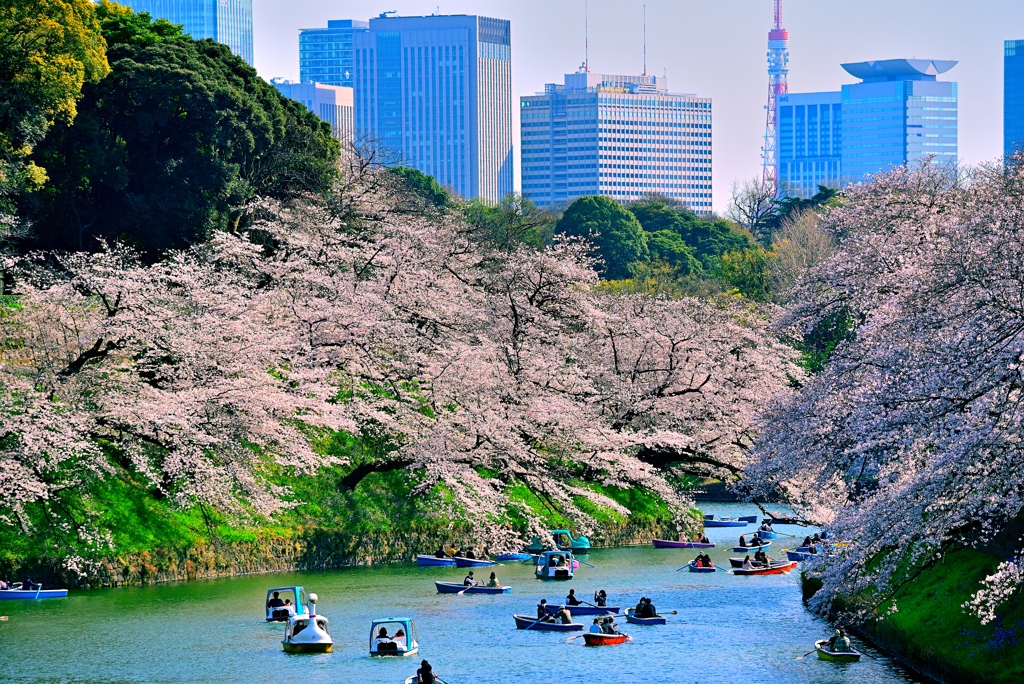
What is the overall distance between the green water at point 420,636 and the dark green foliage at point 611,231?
2752 inches

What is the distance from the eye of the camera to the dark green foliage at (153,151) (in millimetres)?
54875

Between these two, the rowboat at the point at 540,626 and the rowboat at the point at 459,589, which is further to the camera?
the rowboat at the point at 459,589

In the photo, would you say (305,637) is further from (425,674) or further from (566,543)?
(566,543)

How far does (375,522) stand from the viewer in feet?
159

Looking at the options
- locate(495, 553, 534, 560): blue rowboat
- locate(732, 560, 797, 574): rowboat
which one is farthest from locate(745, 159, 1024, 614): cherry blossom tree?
locate(495, 553, 534, 560): blue rowboat

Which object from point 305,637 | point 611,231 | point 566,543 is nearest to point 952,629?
point 305,637

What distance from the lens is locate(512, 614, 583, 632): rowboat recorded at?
1420 inches

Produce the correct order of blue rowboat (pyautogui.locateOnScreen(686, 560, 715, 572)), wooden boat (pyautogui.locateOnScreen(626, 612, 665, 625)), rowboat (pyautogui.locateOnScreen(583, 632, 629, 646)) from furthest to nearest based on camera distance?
Answer: 1. blue rowboat (pyautogui.locateOnScreen(686, 560, 715, 572))
2. wooden boat (pyautogui.locateOnScreen(626, 612, 665, 625))
3. rowboat (pyautogui.locateOnScreen(583, 632, 629, 646))

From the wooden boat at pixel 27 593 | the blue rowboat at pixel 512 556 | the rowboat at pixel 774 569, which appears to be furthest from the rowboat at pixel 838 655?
the wooden boat at pixel 27 593

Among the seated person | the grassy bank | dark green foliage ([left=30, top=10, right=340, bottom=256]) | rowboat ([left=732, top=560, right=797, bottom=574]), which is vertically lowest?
rowboat ([left=732, top=560, right=797, bottom=574])

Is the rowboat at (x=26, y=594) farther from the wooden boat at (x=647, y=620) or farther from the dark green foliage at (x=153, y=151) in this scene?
the dark green foliage at (x=153, y=151)

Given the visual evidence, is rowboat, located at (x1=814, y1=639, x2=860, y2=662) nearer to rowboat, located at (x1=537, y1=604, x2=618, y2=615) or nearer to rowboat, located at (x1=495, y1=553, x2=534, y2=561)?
rowboat, located at (x1=537, y1=604, x2=618, y2=615)

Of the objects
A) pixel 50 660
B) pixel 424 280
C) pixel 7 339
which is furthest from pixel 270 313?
pixel 50 660

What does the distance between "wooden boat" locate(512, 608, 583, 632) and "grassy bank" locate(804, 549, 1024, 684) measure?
25.6 ft
